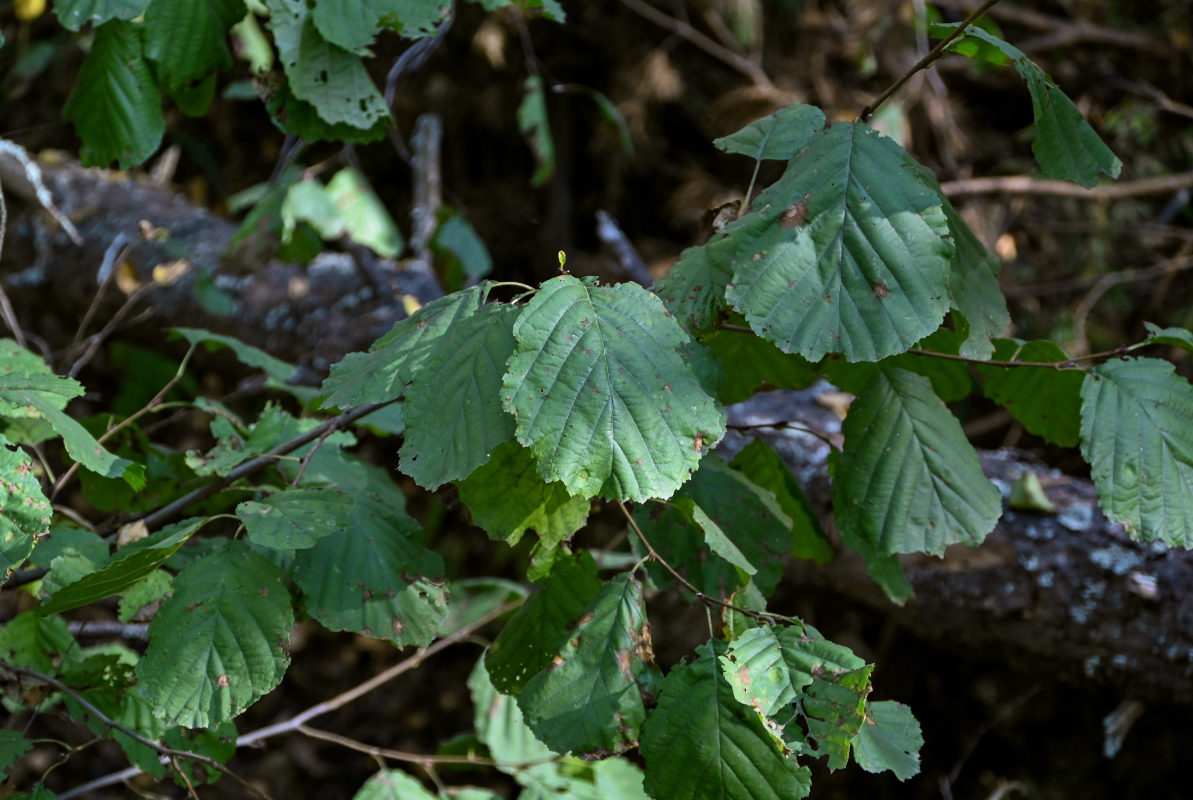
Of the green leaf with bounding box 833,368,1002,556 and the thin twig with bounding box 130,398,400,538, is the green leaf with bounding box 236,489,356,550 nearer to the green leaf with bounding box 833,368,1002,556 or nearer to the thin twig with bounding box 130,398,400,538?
the thin twig with bounding box 130,398,400,538

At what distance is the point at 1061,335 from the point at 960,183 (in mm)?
553

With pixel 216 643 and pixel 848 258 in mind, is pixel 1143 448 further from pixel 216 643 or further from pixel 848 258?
pixel 216 643

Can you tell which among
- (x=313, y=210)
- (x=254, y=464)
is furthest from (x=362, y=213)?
(x=254, y=464)

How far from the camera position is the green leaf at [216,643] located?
837 mm

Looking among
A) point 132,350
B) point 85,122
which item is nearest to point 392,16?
point 85,122

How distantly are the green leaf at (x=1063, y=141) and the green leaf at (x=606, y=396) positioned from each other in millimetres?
414

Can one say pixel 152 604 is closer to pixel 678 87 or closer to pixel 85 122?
pixel 85 122

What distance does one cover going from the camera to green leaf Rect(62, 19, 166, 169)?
1.17 m

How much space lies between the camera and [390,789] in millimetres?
1331

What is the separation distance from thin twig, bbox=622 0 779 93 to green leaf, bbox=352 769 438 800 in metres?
2.40

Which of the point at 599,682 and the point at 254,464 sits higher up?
the point at 254,464

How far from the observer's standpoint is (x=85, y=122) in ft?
3.98

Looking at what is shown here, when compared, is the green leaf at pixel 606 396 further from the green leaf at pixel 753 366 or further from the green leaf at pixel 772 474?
the green leaf at pixel 772 474

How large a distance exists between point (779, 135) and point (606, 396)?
38 cm
